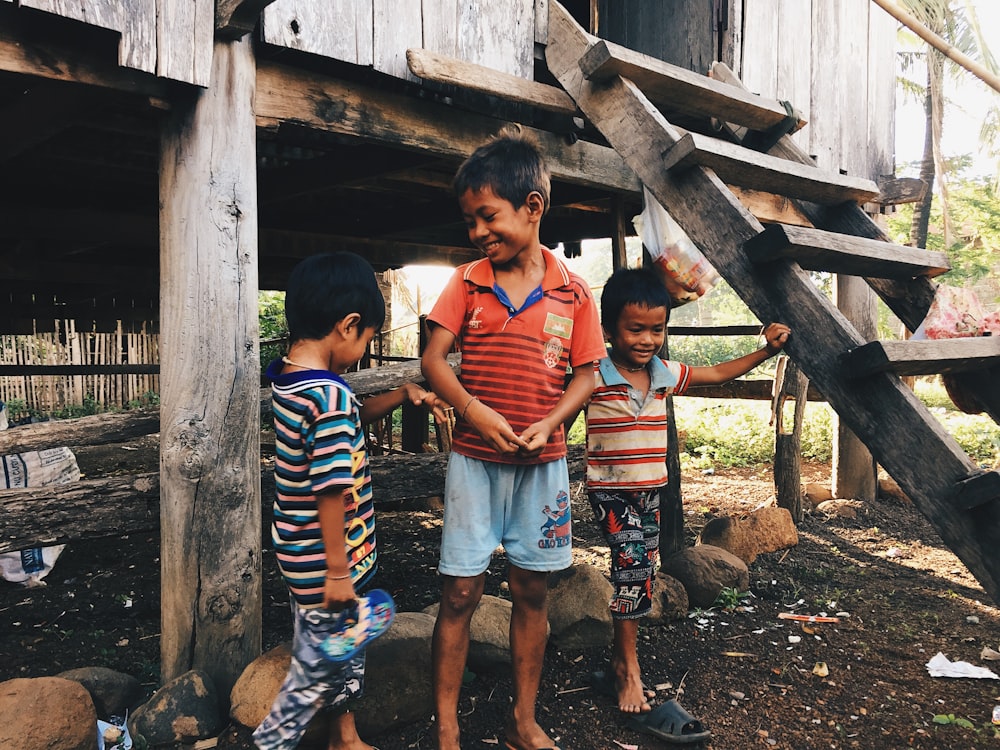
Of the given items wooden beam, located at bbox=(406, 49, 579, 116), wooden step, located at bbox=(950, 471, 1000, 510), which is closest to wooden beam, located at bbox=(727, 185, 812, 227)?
wooden beam, located at bbox=(406, 49, 579, 116)

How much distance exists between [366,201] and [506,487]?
4261mm

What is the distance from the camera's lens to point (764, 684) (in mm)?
2932

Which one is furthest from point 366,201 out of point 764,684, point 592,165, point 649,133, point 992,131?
point 992,131

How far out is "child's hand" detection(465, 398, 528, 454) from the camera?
2.04 meters

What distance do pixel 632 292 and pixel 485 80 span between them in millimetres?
1179

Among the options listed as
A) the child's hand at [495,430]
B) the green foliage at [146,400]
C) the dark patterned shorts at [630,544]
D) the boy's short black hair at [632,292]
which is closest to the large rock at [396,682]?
the dark patterned shorts at [630,544]

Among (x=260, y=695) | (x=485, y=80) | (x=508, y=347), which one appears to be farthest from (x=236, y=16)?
(x=260, y=695)

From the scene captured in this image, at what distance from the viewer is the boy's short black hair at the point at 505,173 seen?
2.17 m

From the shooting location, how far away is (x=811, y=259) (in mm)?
2346

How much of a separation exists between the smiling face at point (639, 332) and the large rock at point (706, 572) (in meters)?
1.65

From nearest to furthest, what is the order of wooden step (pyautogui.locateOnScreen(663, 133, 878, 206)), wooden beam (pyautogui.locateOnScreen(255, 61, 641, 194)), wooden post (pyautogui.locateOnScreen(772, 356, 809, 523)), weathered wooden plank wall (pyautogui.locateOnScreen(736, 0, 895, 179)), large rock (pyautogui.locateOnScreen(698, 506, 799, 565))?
1. wooden step (pyautogui.locateOnScreen(663, 133, 878, 206))
2. wooden beam (pyautogui.locateOnScreen(255, 61, 641, 194))
3. weathered wooden plank wall (pyautogui.locateOnScreen(736, 0, 895, 179))
4. large rock (pyautogui.locateOnScreen(698, 506, 799, 565))
5. wooden post (pyautogui.locateOnScreen(772, 356, 809, 523))

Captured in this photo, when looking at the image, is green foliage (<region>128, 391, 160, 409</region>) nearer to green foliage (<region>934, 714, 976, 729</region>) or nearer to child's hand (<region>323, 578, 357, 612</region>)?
child's hand (<region>323, 578, 357, 612</region>)

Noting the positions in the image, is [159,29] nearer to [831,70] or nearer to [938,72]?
[831,70]

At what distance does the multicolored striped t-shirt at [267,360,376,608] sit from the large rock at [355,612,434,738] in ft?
1.86
